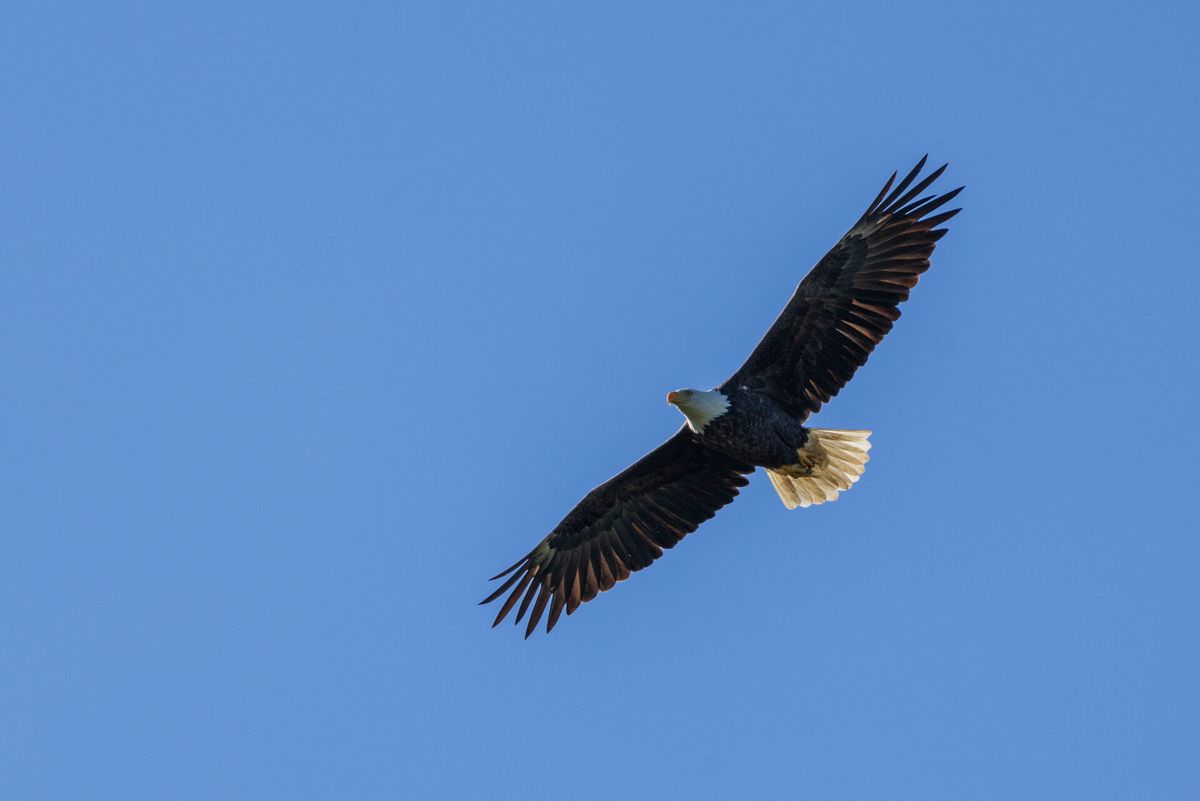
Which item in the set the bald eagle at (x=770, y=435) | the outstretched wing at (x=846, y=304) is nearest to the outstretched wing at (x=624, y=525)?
the bald eagle at (x=770, y=435)

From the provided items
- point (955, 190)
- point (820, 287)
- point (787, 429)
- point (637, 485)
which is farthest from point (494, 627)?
point (955, 190)

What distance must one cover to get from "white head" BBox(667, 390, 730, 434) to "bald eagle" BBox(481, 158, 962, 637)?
0.03ft

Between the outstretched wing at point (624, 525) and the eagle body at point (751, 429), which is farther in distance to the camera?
the outstretched wing at point (624, 525)

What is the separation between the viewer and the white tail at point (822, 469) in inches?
485

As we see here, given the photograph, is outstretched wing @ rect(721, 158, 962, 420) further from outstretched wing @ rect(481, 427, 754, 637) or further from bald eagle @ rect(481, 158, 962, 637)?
outstretched wing @ rect(481, 427, 754, 637)

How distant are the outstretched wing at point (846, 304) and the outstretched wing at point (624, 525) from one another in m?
0.79

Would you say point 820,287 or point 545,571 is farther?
point 545,571

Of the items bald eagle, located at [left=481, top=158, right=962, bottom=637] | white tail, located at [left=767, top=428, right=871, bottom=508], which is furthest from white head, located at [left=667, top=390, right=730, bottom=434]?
white tail, located at [left=767, top=428, right=871, bottom=508]

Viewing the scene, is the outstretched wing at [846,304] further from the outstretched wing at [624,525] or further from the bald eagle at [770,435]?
the outstretched wing at [624,525]

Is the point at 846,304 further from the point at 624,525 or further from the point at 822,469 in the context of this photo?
the point at 624,525

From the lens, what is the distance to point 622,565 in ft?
41.0

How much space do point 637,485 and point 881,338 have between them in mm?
2191

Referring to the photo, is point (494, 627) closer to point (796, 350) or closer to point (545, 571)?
point (545, 571)

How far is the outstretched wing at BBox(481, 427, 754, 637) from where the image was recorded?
12.4 m
